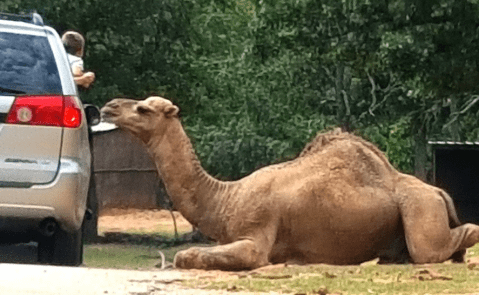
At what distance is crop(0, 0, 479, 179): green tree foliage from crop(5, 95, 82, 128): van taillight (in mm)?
9501

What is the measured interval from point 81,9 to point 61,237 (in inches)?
592

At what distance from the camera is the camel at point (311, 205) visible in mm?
12945

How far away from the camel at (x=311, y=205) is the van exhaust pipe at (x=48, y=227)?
62.5 inches

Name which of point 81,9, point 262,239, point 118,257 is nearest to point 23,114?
point 262,239

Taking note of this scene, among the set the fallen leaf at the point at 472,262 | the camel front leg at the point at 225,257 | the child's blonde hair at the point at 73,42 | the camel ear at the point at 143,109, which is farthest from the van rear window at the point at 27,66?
the child's blonde hair at the point at 73,42

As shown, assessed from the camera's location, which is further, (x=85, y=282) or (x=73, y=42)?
(x=73, y=42)

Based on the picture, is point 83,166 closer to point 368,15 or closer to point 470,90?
point 368,15

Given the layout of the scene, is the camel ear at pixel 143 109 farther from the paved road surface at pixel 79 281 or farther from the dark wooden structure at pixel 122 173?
the dark wooden structure at pixel 122 173

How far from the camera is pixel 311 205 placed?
42.4 feet

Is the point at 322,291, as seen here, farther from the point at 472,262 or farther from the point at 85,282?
the point at 472,262

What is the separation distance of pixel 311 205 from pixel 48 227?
235cm

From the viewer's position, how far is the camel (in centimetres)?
1295

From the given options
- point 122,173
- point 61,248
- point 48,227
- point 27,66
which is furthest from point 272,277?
point 122,173

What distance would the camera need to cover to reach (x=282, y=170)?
13227 mm
